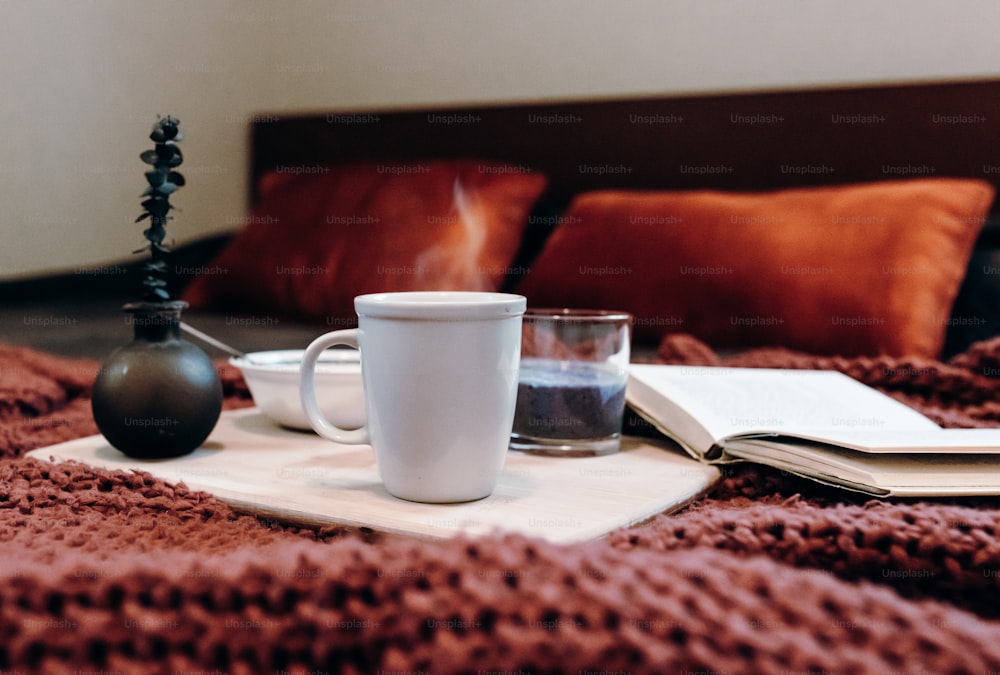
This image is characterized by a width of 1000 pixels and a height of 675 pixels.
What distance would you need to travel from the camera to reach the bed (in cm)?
35

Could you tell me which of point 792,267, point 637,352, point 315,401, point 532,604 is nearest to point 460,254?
point 637,352

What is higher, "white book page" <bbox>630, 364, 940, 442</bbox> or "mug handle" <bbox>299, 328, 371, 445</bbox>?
"mug handle" <bbox>299, 328, 371, 445</bbox>

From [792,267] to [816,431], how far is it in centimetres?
82

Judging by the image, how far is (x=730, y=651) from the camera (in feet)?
1.08

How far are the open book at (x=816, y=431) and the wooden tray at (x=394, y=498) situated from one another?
0.04 meters

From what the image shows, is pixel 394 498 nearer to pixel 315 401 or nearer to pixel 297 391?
pixel 315 401

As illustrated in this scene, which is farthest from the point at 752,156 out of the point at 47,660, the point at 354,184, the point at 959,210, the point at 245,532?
the point at 47,660

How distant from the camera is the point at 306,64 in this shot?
8.55 ft

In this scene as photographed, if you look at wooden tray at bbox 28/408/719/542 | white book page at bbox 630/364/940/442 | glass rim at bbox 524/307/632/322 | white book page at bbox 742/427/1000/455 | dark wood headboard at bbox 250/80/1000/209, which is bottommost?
wooden tray at bbox 28/408/719/542

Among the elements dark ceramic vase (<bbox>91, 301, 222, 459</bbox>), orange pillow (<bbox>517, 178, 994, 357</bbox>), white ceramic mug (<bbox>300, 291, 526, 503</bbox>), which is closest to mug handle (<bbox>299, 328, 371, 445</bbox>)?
white ceramic mug (<bbox>300, 291, 526, 503</bbox>)

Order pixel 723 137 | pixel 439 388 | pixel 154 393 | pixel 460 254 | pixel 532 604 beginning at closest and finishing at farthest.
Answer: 1. pixel 532 604
2. pixel 439 388
3. pixel 154 393
4. pixel 460 254
5. pixel 723 137

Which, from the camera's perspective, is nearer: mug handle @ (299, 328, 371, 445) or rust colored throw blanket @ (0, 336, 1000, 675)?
rust colored throw blanket @ (0, 336, 1000, 675)

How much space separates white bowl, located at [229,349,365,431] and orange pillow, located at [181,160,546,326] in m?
0.82

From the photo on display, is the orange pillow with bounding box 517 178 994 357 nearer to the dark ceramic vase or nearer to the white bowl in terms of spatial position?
the white bowl
